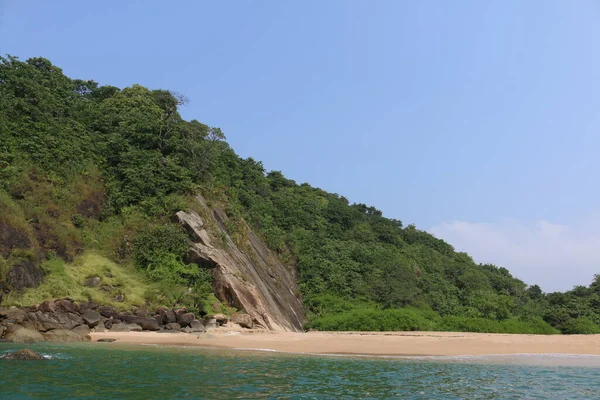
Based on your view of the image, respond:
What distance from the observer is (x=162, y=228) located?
29.3 meters

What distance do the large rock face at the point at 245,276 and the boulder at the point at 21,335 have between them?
10.1 metres

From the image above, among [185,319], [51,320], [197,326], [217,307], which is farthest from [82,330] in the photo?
[217,307]

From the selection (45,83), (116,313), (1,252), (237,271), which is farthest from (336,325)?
(45,83)

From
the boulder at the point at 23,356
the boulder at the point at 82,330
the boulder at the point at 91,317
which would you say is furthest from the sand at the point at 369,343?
the boulder at the point at 23,356

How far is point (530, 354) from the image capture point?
1998 centimetres

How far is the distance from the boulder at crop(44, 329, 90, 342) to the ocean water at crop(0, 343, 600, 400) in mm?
1394

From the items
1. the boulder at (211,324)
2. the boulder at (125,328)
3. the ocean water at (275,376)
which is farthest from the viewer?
the boulder at (211,324)

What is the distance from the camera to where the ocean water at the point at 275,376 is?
10.7 metres

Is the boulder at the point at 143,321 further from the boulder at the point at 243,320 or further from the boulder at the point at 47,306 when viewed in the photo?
the boulder at the point at 243,320

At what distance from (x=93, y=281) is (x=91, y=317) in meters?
3.36

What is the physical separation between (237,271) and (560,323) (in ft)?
92.6

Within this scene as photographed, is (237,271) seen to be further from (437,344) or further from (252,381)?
(252,381)

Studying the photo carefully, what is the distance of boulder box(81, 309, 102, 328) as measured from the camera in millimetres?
22297

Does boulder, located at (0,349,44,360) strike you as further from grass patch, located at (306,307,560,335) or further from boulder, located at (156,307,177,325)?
A: grass patch, located at (306,307,560,335)
